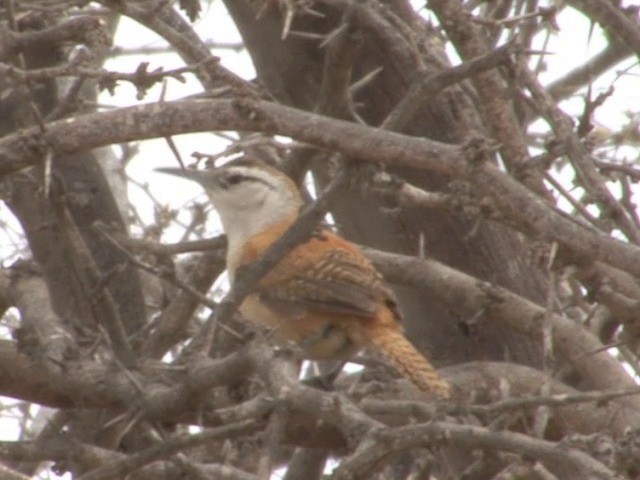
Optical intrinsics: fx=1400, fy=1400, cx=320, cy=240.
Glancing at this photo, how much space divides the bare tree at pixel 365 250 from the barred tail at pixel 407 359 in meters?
0.07

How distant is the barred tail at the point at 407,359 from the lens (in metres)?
5.15

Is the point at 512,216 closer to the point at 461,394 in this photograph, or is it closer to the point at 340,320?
the point at 461,394

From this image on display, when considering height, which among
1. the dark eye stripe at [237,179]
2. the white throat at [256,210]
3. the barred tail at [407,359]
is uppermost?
the dark eye stripe at [237,179]

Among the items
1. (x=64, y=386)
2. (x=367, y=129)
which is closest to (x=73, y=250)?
(x=64, y=386)

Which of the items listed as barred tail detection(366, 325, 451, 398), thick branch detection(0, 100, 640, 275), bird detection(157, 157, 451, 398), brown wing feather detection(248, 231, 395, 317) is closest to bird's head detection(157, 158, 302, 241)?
bird detection(157, 157, 451, 398)

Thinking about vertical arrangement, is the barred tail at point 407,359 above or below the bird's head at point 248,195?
below

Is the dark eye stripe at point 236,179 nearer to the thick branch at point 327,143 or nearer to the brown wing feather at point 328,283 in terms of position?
the brown wing feather at point 328,283

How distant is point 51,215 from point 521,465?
262 cm

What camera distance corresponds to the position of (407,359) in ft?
17.9

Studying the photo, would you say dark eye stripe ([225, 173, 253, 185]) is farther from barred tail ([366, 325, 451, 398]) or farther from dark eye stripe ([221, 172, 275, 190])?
barred tail ([366, 325, 451, 398])

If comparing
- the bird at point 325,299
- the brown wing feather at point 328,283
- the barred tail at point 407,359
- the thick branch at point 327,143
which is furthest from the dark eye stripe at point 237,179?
the thick branch at point 327,143

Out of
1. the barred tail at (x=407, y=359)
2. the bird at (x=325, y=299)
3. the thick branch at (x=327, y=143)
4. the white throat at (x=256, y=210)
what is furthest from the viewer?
the white throat at (x=256, y=210)

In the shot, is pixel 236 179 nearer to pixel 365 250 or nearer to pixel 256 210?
pixel 256 210

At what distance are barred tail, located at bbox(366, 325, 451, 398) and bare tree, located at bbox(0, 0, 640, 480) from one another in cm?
7
